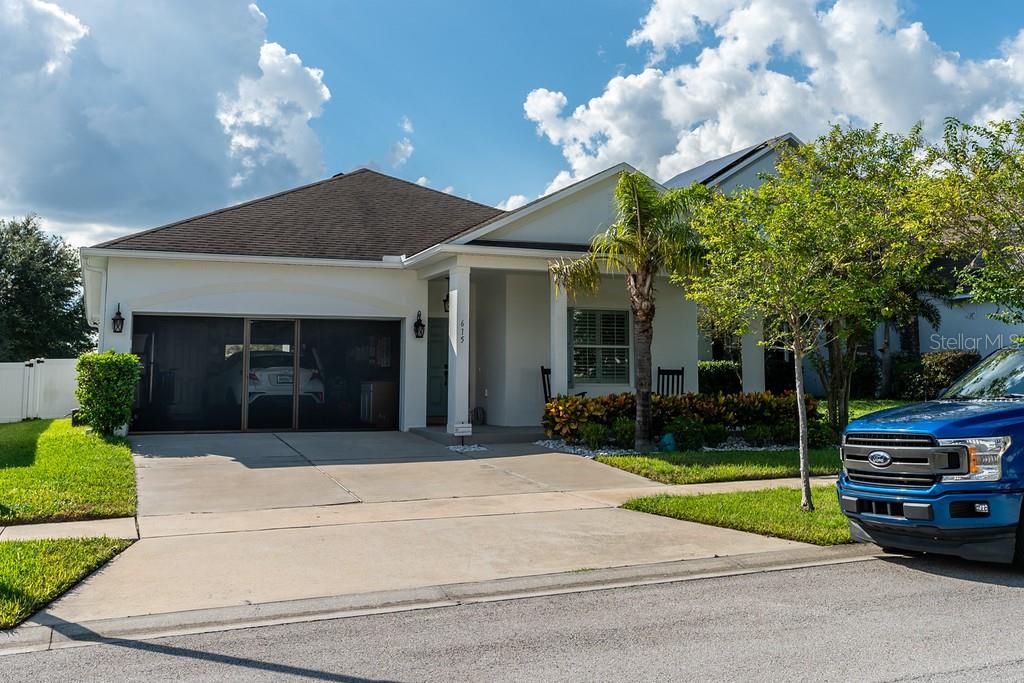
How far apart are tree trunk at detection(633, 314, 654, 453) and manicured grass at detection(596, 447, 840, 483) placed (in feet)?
1.33

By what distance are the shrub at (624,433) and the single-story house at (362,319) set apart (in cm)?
142

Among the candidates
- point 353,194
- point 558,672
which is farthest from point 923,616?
point 353,194

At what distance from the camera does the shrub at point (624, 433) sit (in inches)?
538

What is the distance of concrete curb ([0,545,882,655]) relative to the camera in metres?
5.12

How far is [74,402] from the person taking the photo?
70.4 ft

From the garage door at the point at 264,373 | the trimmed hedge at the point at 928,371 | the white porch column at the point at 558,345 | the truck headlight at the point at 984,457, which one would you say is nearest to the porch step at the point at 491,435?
the white porch column at the point at 558,345

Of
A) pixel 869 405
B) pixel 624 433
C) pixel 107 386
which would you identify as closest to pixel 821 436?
pixel 624 433

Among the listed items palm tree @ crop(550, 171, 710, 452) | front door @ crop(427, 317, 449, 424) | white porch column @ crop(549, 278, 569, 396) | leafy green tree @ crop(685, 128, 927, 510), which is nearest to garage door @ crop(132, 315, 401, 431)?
front door @ crop(427, 317, 449, 424)

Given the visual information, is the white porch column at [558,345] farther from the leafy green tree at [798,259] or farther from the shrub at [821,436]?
the leafy green tree at [798,259]

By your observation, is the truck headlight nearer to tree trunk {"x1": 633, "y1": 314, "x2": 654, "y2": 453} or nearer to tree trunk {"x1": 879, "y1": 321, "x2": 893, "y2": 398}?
tree trunk {"x1": 633, "y1": 314, "x2": 654, "y2": 453}

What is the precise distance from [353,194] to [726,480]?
40.4 feet

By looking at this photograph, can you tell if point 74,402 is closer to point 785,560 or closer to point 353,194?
point 353,194

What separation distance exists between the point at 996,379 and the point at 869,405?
15.4 meters

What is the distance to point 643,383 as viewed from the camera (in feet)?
43.5
